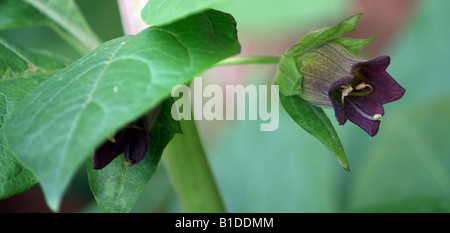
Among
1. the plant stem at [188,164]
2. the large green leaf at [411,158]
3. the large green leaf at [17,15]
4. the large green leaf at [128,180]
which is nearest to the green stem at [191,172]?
the plant stem at [188,164]

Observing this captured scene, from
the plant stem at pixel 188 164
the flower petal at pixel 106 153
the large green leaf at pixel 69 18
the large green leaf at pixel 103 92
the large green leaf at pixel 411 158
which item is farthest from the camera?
the large green leaf at pixel 411 158

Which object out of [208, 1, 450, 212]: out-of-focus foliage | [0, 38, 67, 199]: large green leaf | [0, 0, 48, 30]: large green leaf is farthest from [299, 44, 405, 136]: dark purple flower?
[208, 1, 450, 212]: out-of-focus foliage

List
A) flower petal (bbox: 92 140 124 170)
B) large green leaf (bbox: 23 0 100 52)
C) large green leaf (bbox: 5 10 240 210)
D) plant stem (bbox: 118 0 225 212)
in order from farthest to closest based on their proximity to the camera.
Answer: large green leaf (bbox: 23 0 100 52) < plant stem (bbox: 118 0 225 212) < flower petal (bbox: 92 140 124 170) < large green leaf (bbox: 5 10 240 210)

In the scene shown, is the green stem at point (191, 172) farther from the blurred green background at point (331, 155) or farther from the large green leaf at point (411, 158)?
the large green leaf at point (411, 158)

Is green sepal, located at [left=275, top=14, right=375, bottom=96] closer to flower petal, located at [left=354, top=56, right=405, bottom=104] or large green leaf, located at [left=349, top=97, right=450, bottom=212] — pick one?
flower petal, located at [left=354, top=56, right=405, bottom=104]

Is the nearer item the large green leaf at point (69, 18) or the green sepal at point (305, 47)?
the green sepal at point (305, 47)
